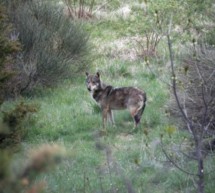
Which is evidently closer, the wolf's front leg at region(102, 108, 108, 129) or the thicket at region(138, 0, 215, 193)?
the thicket at region(138, 0, 215, 193)

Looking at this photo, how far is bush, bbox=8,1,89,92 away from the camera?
39.6 ft

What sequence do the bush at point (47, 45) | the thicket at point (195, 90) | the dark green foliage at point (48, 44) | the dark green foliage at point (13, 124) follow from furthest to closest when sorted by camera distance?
the dark green foliage at point (48, 44) < the bush at point (47, 45) < the thicket at point (195, 90) < the dark green foliage at point (13, 124)

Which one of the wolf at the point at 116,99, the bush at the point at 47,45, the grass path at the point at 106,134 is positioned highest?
the bush at the point at 47,45

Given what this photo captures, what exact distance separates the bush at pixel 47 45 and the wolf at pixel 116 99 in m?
2.60

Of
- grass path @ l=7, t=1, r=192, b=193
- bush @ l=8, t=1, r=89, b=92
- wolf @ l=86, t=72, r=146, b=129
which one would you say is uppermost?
bush @ l=8, t=1, r=89, b=92

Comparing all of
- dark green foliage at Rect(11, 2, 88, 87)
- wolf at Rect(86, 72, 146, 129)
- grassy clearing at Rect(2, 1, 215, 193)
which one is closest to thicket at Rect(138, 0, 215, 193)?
grassy clearing at Rect(2, 1, 215, 193)

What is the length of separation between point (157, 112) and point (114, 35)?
7.04 m

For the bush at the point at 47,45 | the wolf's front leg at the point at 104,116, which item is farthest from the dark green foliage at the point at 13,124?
the bush at the point at 47,45

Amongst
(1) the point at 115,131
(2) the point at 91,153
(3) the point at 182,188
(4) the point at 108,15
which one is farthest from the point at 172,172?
(4) the point at 108,15

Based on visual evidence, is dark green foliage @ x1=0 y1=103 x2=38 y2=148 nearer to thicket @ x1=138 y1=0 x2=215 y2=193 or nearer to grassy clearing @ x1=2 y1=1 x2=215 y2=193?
grassy clearing @ x1=2 y1=1 x2=215 y2=193

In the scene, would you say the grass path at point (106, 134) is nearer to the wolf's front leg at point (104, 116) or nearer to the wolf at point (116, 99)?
the wolf's front leg at point (104, 116)

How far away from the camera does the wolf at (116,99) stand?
9.01 m

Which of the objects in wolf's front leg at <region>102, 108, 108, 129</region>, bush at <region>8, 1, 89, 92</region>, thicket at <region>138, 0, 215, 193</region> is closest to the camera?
thicket at <region>138, 0, 215, 193</region>

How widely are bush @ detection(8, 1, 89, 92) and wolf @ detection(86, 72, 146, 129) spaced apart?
2.60m
